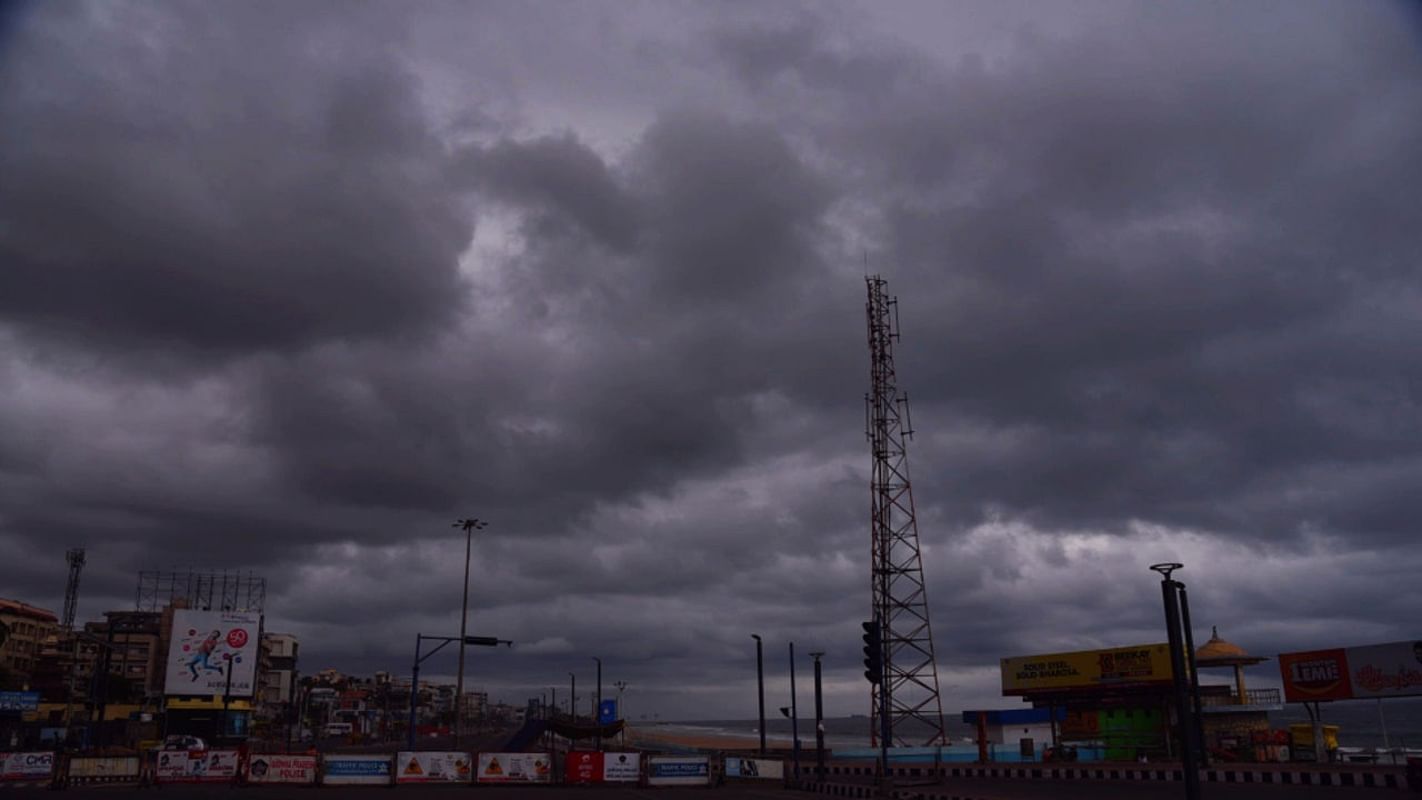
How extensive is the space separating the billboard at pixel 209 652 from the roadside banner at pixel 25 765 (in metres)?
73.9

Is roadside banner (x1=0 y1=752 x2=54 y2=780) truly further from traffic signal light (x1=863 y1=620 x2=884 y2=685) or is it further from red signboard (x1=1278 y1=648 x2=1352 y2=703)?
red signboard (x1=1278 y1=648 x2=1352 y2=703)

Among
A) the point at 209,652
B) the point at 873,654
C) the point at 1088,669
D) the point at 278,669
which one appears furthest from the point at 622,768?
the point at 278,669

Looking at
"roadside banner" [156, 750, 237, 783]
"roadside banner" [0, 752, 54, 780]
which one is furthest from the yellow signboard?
"roadside banner" [0, 752, 54, 780]

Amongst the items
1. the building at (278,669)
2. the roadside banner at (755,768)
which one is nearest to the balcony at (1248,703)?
the roadside banner at (755,768)

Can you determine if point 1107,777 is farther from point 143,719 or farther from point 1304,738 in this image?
point 143,719

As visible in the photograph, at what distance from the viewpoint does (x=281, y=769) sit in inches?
1805

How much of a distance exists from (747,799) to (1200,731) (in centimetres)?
2413

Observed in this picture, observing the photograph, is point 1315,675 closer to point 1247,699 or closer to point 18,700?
point 1247,699

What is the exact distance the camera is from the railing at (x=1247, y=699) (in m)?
52.8

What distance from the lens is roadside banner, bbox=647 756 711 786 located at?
48.8 meters

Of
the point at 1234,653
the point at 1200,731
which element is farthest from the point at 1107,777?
the point at 1200,731

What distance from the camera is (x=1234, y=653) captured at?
189 feet

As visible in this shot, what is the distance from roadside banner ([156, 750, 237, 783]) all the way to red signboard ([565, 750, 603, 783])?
1434cm

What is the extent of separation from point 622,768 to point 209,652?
88.2m
